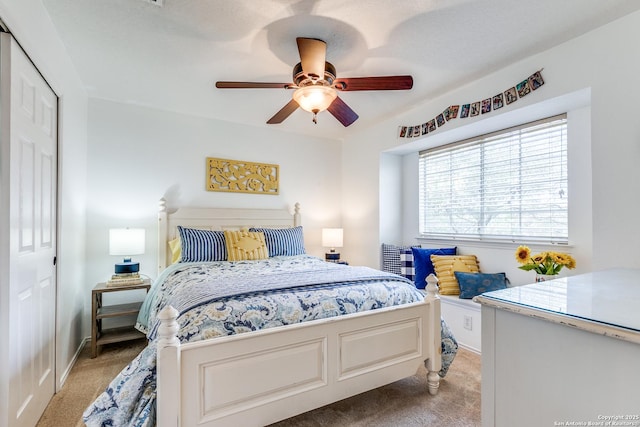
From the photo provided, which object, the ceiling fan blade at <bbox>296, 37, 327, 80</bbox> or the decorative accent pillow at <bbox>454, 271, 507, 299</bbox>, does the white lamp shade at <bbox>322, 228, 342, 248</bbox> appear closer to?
the decorative accent pillow at <bbox>454, 271, 507, 299</bbox>

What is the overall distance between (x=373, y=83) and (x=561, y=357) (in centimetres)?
179

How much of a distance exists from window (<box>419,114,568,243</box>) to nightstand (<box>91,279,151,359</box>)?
318cm

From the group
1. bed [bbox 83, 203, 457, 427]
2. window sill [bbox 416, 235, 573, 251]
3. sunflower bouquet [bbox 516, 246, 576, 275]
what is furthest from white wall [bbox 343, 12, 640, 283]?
bed [bbox 83, 203, 457, 427]

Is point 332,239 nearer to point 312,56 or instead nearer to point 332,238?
point 332,238

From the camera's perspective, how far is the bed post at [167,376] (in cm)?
131

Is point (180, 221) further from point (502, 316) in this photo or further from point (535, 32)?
point (535, 32)

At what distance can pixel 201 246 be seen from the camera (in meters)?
3.00

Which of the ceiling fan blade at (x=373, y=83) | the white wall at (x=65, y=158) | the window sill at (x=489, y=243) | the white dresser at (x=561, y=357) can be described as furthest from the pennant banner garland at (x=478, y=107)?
the white wall at (x=65, y=158)

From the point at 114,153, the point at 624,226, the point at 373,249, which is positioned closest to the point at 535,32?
the point at 624,226

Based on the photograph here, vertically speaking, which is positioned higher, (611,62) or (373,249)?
(611,62)

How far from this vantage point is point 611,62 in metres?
1.96

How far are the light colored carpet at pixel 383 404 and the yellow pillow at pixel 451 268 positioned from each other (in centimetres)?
76

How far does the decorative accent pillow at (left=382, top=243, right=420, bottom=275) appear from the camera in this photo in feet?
12.4

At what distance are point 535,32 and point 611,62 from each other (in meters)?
0.49
